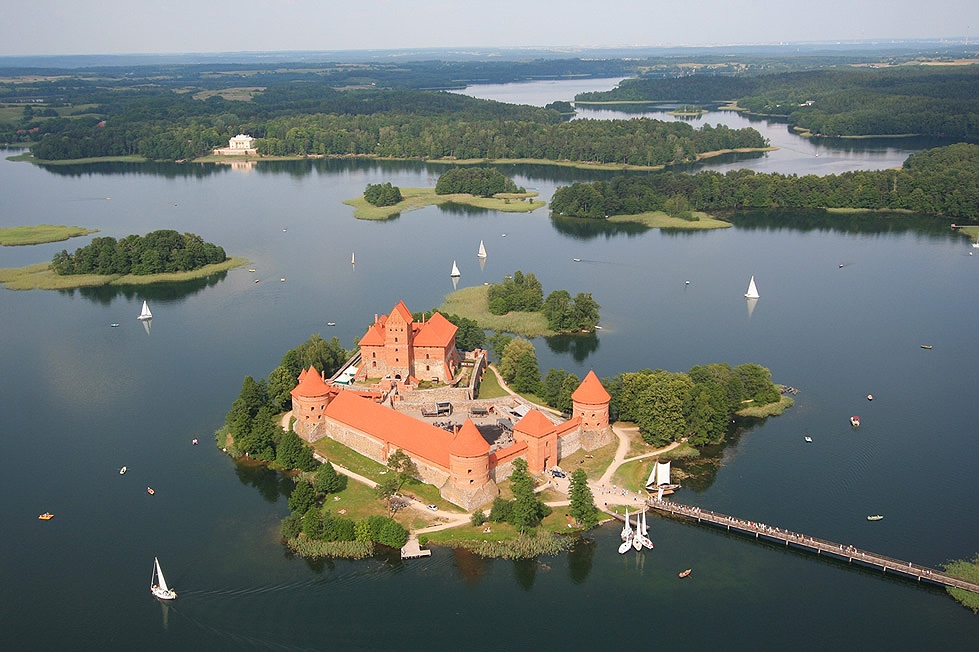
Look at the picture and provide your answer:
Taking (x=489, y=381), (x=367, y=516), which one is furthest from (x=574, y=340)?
(x=367, y=516)

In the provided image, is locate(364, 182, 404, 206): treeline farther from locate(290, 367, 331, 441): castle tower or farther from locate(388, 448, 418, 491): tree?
locate(388, 448, 418, 491): tree

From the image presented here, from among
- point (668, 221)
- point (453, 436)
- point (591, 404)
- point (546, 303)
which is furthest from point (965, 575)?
point (668, 221)

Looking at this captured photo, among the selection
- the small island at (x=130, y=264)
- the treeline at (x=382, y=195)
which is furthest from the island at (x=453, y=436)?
the treeline at (x=382, y=195)

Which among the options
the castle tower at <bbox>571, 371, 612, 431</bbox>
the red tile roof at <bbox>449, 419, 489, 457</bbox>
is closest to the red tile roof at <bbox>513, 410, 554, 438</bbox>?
the castle tower at <bbox>571, 371, 612, 431</bbox>

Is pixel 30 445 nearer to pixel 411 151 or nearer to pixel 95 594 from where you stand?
pixel 95 594

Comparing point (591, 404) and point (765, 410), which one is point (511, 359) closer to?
point (591, 404)

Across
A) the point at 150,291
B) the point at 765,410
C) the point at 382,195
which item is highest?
the point at 382,195
